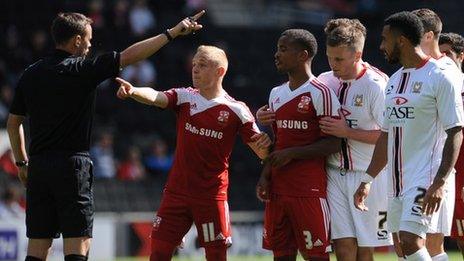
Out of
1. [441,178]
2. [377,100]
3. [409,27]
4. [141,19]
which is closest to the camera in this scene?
[441,178]

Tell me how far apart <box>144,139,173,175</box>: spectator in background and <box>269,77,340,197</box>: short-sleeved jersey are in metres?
12.4

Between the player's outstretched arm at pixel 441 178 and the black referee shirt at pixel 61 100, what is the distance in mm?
2779

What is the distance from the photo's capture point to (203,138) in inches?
427

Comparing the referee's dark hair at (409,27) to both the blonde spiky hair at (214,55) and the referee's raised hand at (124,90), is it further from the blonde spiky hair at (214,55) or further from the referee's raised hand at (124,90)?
the referee's raised hand at (124,90)

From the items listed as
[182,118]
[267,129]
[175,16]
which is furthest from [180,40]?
[182,118]

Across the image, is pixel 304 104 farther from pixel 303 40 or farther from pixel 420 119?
pixel 420 119

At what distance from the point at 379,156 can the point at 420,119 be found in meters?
0.61

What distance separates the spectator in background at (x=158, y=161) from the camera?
23186 millimetres

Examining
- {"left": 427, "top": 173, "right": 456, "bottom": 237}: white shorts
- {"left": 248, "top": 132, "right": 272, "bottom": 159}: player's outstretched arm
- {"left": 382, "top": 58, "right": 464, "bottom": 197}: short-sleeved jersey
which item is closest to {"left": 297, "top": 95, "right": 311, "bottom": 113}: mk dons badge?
{"left": 248, "top": 132, "right": 272, "bottom": 159}: player's outstretched arm

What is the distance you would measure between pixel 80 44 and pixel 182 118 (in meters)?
1.19

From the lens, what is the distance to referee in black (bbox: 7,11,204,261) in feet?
33.4

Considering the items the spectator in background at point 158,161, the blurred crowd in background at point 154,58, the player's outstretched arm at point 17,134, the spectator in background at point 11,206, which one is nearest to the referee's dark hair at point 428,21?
the player's outstretched arm at point 17,134

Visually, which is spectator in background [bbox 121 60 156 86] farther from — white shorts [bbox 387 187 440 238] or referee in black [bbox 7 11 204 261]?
white shorts [bbox 387 187 440 238]

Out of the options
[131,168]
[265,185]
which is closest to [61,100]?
[265,185]
